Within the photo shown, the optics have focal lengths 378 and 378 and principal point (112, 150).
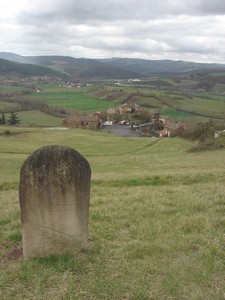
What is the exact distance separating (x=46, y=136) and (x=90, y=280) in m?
65.4

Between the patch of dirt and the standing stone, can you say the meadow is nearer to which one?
the patch of dirt

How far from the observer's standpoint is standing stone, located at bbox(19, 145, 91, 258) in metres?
7.43

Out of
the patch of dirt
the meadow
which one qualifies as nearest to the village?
the meadow

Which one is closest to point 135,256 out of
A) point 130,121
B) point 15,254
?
point 15,254

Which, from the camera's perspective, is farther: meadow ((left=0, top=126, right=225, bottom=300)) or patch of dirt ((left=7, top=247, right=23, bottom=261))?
patch of dirt ((left=7, top=247, right=23, bottom=261))

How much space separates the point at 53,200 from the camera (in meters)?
7.53

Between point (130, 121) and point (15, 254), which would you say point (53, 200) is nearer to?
point (15, 254)

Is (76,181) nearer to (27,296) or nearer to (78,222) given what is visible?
(78,222)

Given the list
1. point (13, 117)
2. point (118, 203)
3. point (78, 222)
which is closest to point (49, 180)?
point (78, 222)

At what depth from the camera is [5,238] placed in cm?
895

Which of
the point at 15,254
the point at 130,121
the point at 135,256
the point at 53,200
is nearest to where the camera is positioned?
the point at 53,200

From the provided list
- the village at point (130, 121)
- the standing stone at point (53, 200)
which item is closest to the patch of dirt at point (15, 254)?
the standing stone at point (53, 200)

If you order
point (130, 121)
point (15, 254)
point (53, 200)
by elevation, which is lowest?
point (130, 121)

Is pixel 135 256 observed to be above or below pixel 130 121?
above
